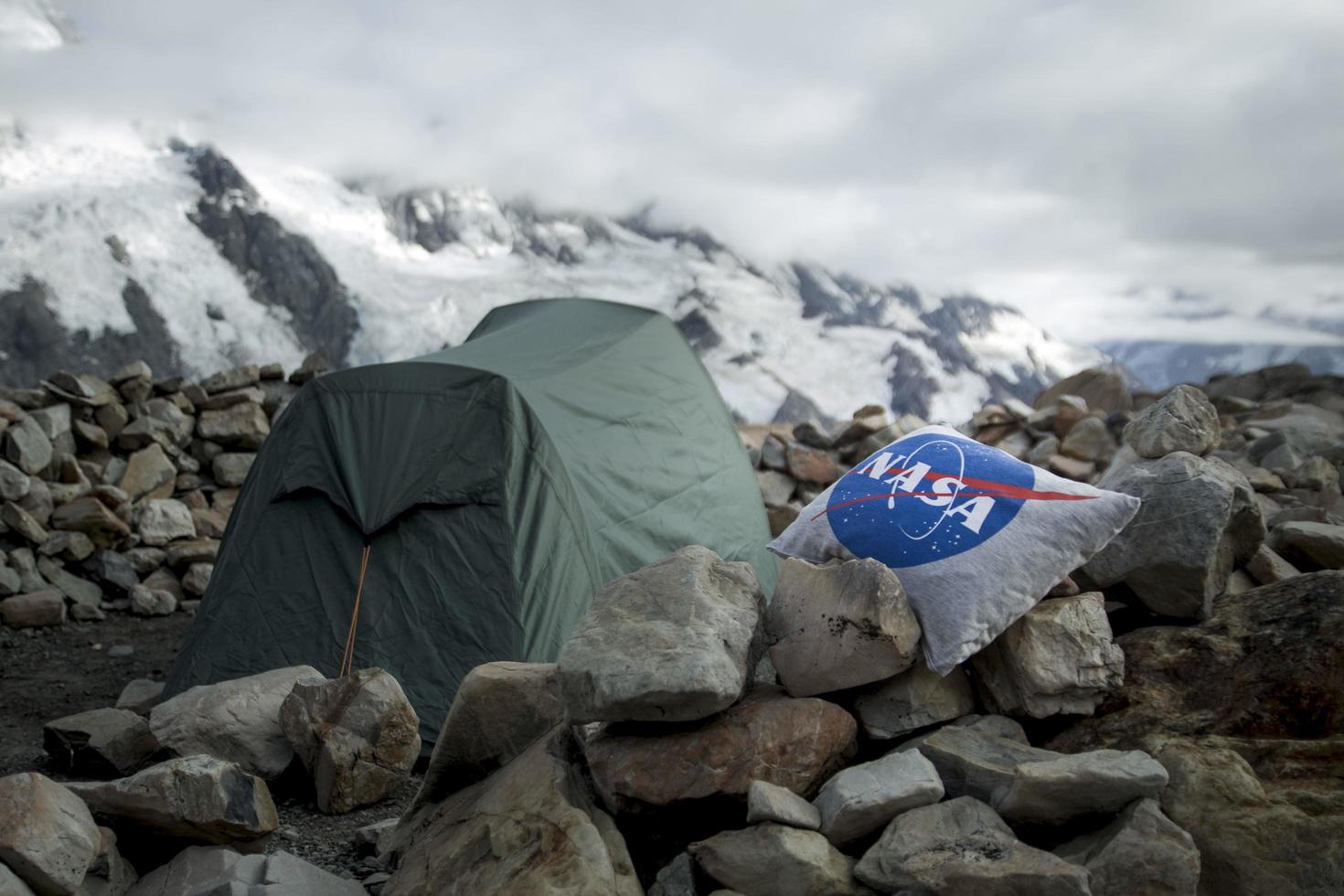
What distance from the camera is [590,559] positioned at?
579cm

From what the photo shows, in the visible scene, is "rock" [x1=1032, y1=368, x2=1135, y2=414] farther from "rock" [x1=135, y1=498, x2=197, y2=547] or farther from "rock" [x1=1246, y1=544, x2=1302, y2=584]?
"rock" [x1=135, y1=498, x2=197, y2=547]

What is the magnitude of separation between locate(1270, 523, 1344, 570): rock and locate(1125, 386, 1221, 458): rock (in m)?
1.05

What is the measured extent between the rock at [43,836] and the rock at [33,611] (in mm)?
5855

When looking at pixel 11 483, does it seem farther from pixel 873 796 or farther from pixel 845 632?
pixel 873 796

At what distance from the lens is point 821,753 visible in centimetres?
332

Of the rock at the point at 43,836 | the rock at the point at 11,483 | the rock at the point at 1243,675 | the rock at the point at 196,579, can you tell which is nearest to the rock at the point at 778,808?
the rock at the point at 1243,675

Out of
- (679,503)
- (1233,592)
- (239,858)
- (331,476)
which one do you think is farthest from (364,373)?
(1233,592)

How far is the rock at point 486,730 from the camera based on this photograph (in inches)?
154

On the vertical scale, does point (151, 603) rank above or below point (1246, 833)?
below

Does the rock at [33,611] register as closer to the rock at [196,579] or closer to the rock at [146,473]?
the rock at [196,579]

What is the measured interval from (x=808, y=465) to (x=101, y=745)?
7925 mm

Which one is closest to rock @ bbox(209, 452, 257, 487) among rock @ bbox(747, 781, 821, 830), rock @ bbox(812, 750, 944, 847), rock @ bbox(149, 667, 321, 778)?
rock @ bbox(149, 667, 321, 778)

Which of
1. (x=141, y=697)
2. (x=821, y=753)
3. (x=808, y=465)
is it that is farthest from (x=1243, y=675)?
(x=808, y=465)

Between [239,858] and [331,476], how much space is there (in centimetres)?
302
